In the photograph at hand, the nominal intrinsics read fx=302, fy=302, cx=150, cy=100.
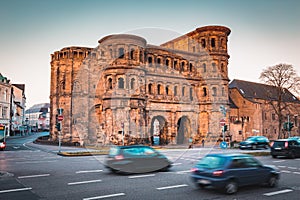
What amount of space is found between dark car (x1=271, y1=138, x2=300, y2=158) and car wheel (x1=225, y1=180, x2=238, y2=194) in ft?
48.3

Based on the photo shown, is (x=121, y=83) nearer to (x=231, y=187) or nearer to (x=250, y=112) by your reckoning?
(x=250, y=112)

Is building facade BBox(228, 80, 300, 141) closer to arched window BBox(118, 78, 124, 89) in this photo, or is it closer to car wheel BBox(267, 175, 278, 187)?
arched window BBox(118, 78, 124, 89)

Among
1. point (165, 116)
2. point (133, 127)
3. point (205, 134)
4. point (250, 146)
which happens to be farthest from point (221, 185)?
point (205, 134)

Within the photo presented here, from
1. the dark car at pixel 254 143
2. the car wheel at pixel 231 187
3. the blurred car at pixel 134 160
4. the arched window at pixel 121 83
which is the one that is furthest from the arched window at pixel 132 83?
the car wheel at pixel 231 187

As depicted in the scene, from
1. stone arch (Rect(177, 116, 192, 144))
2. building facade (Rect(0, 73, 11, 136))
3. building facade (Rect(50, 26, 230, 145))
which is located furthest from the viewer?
building facade (Rect(0, 73, 11, 136))

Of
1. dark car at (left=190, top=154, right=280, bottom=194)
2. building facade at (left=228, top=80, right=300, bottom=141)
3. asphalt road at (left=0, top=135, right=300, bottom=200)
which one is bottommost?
asphalt road at (left=0, top=135, right=300, bottom=200)

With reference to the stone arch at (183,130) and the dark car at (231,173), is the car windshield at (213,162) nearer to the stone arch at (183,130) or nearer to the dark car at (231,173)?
the dark car at (231,173)

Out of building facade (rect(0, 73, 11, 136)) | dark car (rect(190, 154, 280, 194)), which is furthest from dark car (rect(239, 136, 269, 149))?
building facade (rect(0, 73, 11, 136))

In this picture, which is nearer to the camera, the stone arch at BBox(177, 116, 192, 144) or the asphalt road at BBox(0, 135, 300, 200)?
the asphalt road at BBox(0, 135, 300, 200)

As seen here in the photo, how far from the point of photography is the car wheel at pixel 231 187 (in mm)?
10445

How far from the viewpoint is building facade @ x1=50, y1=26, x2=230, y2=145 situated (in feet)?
141

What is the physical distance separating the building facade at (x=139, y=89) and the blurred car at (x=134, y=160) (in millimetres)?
24269

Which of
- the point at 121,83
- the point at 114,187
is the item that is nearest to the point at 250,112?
the point at 121,83

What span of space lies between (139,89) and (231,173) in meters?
33.5
